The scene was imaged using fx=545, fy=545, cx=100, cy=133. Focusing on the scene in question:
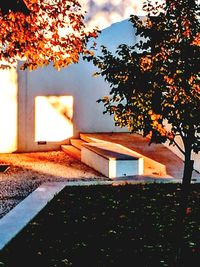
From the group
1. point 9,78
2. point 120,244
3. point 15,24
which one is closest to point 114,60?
point 120,244

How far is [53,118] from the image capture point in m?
14.8

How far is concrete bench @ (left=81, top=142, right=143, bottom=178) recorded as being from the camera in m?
11.3

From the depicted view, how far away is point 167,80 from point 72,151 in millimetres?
7746

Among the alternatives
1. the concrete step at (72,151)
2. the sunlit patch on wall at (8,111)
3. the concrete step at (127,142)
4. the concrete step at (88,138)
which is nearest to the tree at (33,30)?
the concrete step at (127,142)

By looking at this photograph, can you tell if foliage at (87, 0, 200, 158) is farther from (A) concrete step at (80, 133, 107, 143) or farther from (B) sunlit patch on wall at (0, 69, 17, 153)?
(B) sunlit patch on wall at (0, 69, 17, 153)

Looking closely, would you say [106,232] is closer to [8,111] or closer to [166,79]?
[166,79]

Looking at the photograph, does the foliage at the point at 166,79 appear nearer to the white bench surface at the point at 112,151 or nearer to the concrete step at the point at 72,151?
the white bench surface at the point at 112,151

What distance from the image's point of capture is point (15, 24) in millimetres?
9273

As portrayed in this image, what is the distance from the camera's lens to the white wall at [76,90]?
14.5m

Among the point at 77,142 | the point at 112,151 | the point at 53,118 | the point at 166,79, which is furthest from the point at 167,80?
the point at 53,118

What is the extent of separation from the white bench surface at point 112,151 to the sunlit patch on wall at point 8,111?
2.48 meters

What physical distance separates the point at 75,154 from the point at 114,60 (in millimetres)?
6850

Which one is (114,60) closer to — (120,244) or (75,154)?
(120,244)

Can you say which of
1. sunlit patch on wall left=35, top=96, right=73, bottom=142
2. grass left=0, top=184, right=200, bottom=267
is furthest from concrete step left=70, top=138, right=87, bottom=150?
grass left=0, top=184, right=200, bottom=267
